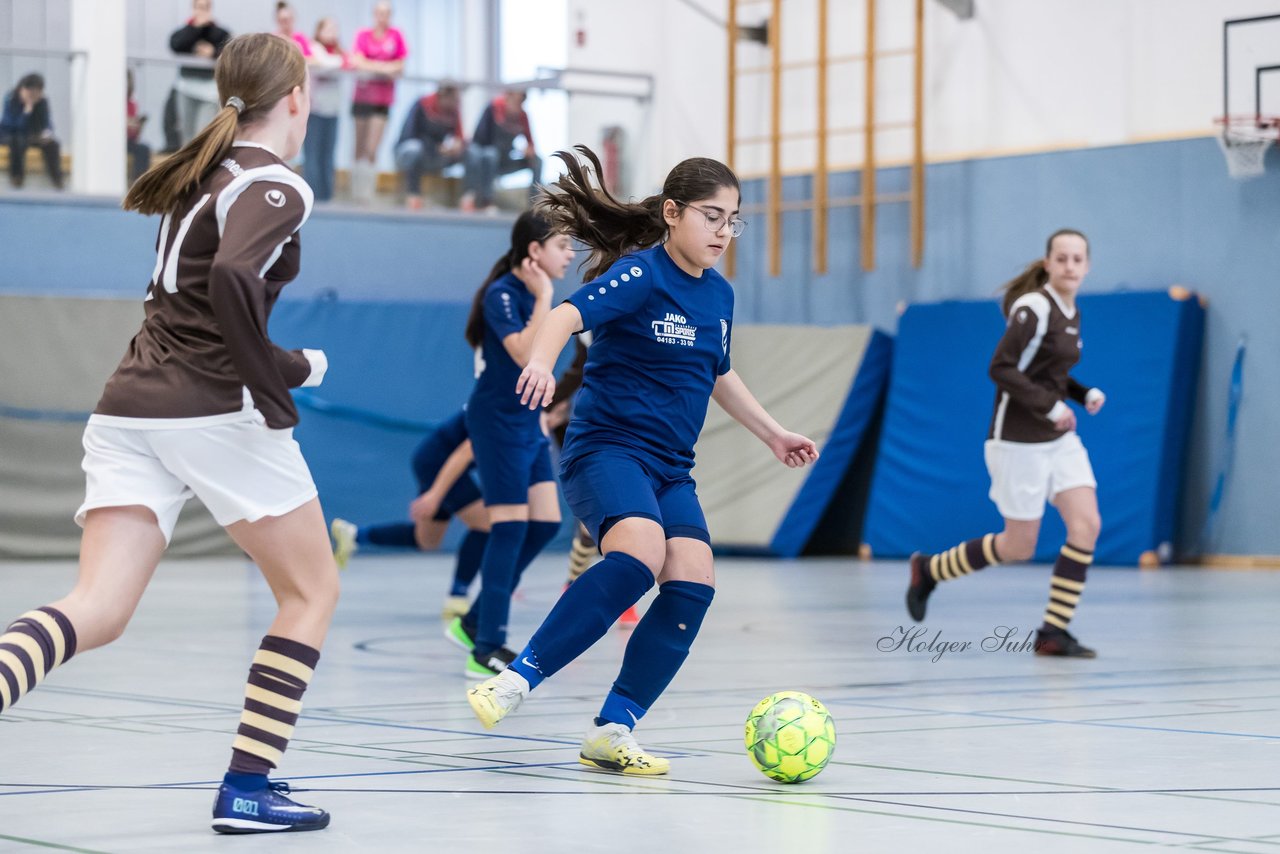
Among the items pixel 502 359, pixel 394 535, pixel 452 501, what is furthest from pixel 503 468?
pixel 394 535

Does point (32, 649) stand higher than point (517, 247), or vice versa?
point (517, 247)

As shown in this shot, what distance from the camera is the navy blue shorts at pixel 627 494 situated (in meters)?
4.96

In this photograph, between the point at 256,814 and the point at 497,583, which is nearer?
the point at 256,814

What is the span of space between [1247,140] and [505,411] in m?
10.2

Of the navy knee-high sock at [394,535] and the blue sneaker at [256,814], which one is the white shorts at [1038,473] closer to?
the navy knee-high sock at [394,535]

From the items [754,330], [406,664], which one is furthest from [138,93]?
[406,664]

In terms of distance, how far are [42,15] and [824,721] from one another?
15.6 metres

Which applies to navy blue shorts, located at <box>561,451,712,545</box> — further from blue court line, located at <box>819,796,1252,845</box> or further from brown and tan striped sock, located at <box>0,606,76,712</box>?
brown and tan striped sock, located at <box>0,606,76,712</box>

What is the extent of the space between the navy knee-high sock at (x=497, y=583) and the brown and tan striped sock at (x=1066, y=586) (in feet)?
8.10

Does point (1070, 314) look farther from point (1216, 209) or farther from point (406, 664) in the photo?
point (1216, 209)

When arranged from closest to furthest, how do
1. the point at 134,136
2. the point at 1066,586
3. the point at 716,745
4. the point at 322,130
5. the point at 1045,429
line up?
1. the point at 716,745
2. the point at 1066,586
3. the point at 1045,429
4. the point at 134,136
5. the point at 322,130

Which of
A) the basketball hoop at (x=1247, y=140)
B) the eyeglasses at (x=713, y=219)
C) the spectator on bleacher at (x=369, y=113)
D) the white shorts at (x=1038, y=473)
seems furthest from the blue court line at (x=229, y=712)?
the spectator on bleacher at (x=369, y=113)

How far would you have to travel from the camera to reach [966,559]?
9242 mm

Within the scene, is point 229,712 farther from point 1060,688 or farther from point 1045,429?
point 1045,429
